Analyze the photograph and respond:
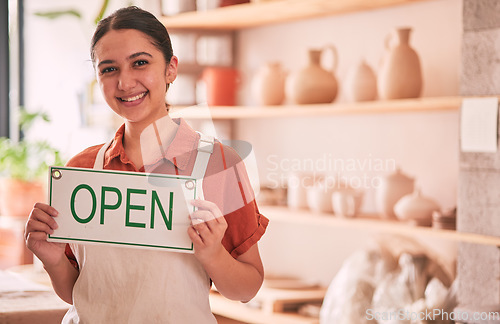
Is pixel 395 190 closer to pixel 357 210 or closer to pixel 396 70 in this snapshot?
pixel 357 210

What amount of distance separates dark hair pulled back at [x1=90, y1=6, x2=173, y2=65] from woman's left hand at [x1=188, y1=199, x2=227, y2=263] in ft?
0.89

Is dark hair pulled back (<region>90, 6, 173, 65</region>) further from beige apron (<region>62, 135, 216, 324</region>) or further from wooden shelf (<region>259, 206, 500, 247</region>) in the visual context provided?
wooden shelf (<region>259, 206, 500, 247</region>)

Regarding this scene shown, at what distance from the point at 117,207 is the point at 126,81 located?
206 millimetres

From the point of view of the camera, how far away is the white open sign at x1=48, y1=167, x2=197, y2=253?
1.10 metres

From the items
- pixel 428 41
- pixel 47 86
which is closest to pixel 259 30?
pixel 428 41

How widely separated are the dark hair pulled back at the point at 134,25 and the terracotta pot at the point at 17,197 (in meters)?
2.75

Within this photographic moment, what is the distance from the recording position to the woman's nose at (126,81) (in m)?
1.08

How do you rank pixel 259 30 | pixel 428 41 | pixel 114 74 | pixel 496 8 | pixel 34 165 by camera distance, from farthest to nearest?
1. pixel 34 165
2. pixel 259 30
3. pixel 428 41
4. pixel 496 8
5. pixel 114 74

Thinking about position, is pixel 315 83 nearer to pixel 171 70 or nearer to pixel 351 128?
pixel 351 128

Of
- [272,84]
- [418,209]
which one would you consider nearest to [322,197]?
[418,209]

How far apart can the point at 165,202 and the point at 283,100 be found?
2188mm

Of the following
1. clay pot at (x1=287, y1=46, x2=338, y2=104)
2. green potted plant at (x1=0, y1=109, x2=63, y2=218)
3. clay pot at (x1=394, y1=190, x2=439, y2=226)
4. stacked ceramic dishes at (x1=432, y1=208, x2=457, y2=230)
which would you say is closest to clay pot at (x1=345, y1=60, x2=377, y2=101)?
clay pot at (x1=287, y1=46, x2=338, y2=104)

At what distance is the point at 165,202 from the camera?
1.11 metres

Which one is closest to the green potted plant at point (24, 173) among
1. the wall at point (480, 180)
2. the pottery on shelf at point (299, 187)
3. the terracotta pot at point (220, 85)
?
the terracotta pot at point (220, 85)
